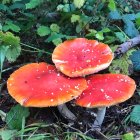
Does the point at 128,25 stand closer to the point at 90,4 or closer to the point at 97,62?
the point at 90,4

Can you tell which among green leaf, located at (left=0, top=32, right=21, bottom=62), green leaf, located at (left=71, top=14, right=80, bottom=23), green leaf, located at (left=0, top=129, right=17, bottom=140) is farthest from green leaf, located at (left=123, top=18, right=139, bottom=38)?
green leaf, located at (left=0, top=129, right=17, bottom=140)

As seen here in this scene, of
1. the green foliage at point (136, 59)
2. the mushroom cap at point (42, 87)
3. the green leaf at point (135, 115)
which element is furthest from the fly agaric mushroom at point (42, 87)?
the green foliage at point (136, 59)

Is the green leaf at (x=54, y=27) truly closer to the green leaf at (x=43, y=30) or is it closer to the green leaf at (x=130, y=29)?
the green leaf at (x=43, y=30)

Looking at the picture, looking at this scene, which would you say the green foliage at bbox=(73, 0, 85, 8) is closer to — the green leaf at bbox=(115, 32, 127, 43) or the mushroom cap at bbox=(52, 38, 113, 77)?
the mushroom cap at bbox=(52, 38, 113, 77)

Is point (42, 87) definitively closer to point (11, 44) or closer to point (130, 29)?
point (11, 44)

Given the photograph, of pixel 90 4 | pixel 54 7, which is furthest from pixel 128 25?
pixel 54 7

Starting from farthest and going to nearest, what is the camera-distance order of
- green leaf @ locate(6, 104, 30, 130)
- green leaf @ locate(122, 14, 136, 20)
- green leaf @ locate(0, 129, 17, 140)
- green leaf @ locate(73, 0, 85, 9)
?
1. green leaf @ locate(122, 14, 136, 20)
2. green leaf @ locate(73, 0, 85, 9)
3. green leaf @ locate(6, 104, 30, 130)
4. green leaf @ locate(0, 129, 17, 140)

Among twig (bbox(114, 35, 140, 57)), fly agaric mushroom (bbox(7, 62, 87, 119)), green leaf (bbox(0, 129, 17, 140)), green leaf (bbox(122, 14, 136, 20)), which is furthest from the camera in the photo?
green leaf (bbox(122, 14, 136, 20))
